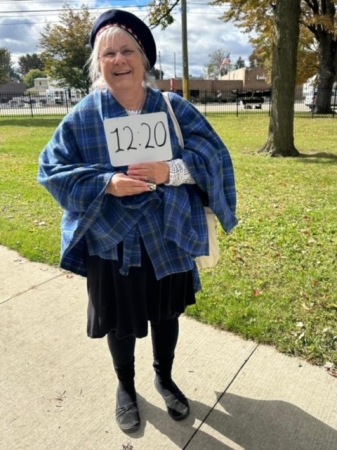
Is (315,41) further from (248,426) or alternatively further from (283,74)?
(248,426)

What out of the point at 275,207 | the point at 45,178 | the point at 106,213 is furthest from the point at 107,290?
the point at 275,207

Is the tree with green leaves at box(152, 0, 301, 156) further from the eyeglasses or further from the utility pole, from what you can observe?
the eyeglasses

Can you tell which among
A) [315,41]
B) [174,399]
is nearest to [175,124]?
[174,399]

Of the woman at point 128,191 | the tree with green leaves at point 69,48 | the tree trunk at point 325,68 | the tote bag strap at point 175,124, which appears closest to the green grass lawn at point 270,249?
the woman at point 128,191

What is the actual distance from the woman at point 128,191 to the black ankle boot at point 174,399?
0.52m

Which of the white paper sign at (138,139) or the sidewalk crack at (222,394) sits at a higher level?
the white paper sign at (138,139)

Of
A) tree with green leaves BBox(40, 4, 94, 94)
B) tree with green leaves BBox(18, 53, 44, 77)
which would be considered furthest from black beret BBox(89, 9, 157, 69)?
tree with green leaves BBox(18, 53, 44, 77)

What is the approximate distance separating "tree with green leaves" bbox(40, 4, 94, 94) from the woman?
34649 mm

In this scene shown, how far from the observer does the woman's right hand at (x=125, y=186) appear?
1.63 m

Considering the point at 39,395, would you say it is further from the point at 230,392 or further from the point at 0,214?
the point at 0,214

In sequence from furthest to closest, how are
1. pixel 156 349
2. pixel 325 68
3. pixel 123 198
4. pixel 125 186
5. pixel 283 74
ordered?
pixel 325 68
pixel 283 74
pixel 156 349
pixel 123 198
pixel 125 186

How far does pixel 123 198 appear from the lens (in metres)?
1.73

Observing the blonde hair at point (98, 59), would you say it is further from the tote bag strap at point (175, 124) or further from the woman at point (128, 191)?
the tote bag strap at point (175, 124)

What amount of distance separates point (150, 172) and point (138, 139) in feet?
0.45
